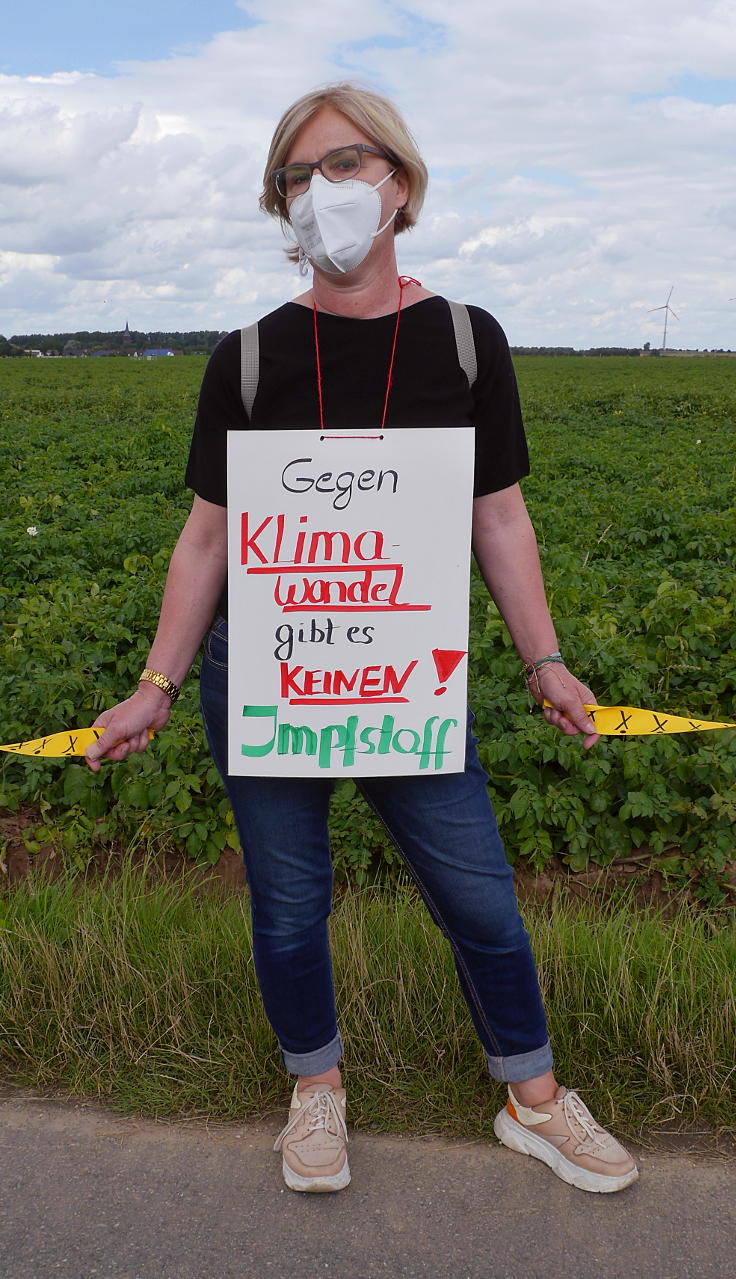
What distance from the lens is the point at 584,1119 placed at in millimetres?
2277

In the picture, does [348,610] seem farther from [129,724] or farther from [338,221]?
[338,221]

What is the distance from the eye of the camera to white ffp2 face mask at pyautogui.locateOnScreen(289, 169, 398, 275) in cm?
201

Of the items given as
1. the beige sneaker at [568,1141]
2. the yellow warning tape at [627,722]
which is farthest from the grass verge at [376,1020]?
the yellow warning tape at [627,722]

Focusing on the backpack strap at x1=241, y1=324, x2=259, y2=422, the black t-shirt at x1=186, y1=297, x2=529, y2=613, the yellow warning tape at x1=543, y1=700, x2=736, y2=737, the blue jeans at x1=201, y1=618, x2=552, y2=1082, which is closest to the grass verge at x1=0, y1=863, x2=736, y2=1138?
the blue jeans at x1=201, y1=618, x2=552, y2=1082

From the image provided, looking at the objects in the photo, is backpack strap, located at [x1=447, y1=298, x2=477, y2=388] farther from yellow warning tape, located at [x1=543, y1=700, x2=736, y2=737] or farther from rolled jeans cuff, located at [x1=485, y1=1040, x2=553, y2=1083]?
rolled jeans cuff, located at [x1=485, y1=1040, x2=553, y2=1083]

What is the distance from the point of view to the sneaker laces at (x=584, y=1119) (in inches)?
87.4

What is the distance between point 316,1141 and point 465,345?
160 centimetres

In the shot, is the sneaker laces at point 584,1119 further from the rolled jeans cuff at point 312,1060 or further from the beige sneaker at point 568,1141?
the rolled jeans cuff at point 312,1060

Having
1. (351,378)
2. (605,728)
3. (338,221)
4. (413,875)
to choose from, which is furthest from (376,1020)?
(338,221)

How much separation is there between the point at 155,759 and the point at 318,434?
88.3 inches

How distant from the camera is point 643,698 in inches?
175

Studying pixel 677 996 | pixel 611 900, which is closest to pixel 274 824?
pixel 677 996

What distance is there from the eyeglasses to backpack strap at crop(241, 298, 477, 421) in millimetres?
283

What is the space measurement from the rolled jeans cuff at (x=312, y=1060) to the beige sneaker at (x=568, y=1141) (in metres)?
0.37
